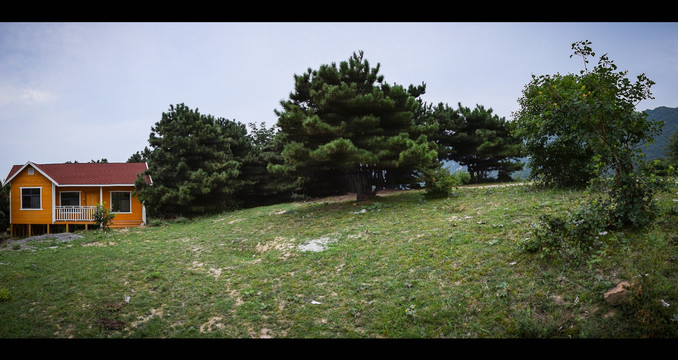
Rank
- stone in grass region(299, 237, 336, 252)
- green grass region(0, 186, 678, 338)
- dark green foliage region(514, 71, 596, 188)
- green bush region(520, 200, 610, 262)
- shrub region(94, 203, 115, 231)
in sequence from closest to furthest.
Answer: green grass region(0, 186, 678, 338)
green bush region(520, 200, 610, 262)
stone in grass region(299, 237, 336, 252)
dark green foliage region(514, 71, 596, 188)
shrub region(94, 203, 115, 231)

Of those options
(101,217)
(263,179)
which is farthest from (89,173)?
(263,179)

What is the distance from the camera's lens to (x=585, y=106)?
14.2ft

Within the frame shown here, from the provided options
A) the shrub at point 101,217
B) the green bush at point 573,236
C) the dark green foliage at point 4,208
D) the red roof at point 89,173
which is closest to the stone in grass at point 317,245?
the green bush at point 573,236

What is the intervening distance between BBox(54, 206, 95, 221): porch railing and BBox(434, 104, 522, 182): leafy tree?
66.1ft

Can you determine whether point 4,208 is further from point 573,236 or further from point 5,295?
point 573,236

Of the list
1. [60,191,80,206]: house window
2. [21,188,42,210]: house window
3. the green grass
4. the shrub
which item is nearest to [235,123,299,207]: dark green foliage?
the shrub

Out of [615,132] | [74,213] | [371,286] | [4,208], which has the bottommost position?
[371,286]

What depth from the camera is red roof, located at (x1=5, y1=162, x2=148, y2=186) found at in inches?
601

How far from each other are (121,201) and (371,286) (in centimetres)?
1737

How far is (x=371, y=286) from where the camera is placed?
503 centimetres

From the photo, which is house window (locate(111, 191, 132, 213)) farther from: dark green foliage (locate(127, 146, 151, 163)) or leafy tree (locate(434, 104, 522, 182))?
leafy tree (locate(434, 104, 522, 182))
